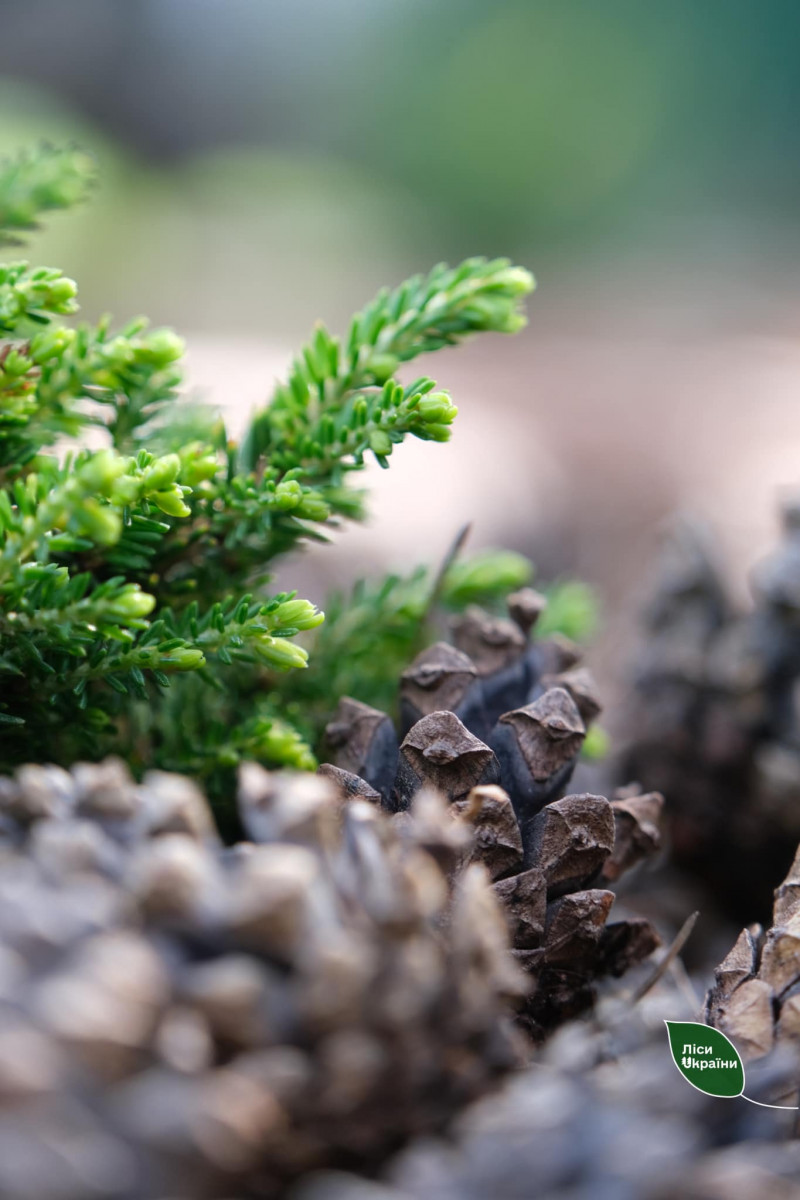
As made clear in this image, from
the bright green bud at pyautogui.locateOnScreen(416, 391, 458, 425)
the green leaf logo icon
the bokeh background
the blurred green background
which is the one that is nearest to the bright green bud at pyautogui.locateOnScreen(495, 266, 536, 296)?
the bright green bud at pyautogui.locateOnScreen(416, 391, 458, 425)

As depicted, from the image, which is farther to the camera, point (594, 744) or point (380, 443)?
point (594, 744)

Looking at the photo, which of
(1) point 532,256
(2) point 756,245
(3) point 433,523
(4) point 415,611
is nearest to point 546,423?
(3) point 433,523

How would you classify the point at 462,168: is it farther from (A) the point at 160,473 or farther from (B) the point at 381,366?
(A) the point at 160,473

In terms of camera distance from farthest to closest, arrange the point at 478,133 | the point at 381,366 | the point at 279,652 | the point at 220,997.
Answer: the point at 478,133 < the point at 381,366 < the point at 279,652 < the point at 220,997

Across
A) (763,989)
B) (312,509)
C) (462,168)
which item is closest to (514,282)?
(312,509)

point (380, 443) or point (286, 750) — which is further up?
point (380, 443)

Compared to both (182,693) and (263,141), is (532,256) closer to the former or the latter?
(263,141)
